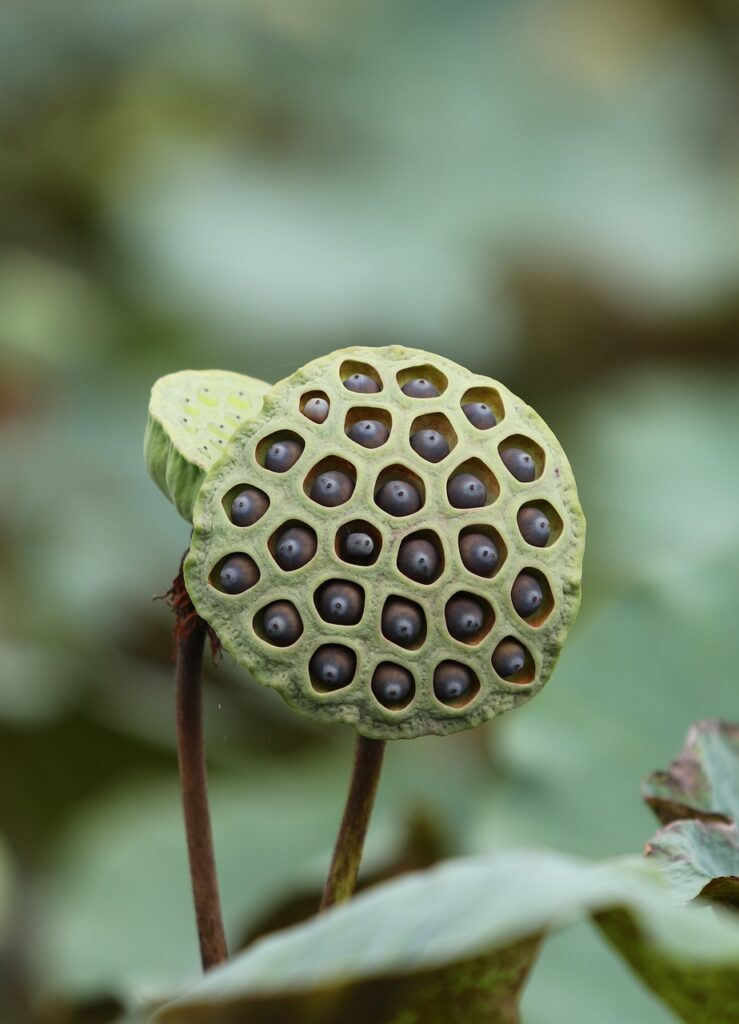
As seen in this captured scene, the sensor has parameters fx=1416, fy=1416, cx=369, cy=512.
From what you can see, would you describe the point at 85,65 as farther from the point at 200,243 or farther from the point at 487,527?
the point at 487,527

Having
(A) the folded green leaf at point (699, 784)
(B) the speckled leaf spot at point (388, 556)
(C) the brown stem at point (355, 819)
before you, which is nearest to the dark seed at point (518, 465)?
(B) the speckled leaf spot at point (388, 556)

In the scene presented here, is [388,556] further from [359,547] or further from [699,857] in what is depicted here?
[699,857]

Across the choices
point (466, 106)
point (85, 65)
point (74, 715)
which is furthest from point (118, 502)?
point (466, 106)

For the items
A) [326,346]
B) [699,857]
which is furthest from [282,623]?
[326,346]

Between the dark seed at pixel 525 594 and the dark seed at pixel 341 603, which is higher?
the dark seed at pixel 525 594

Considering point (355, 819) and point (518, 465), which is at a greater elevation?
point (518, 465)

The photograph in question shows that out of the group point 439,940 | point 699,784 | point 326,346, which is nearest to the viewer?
point 439,940

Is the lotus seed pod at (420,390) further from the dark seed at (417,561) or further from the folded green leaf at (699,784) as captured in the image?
the folded green leaf at (699,784)

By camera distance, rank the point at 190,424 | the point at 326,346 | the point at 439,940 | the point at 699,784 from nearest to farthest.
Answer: the point at 439,940, the point at 190,424, the point at 699,784, the point at 326,346
